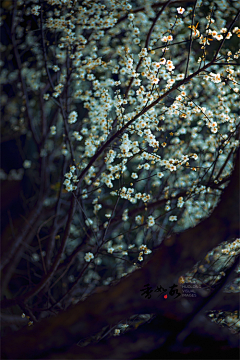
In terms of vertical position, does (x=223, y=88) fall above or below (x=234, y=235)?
above

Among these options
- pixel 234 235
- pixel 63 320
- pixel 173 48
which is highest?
pixel 173 48

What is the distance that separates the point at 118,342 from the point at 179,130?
2098 millimetres

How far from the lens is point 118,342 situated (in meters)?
1.44

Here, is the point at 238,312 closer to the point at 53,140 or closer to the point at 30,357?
the point at 30,357

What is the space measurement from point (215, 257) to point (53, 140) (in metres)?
2.47

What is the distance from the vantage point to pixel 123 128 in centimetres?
202

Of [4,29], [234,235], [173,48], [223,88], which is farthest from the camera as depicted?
[4,29]

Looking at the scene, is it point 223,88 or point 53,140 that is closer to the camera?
point 223,88

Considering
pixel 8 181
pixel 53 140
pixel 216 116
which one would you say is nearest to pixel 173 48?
pixel 216 116

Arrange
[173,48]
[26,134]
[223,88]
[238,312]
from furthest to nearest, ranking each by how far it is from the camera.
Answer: [26,134] → [173,48] → [223,88] → [238,312]

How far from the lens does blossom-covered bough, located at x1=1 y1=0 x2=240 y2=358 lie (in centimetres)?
210

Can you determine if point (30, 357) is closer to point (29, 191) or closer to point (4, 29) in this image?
point (29, 191)

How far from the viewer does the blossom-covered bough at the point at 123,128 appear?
2.10 m

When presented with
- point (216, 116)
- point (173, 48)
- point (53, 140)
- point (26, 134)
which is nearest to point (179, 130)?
point (216, 116)
